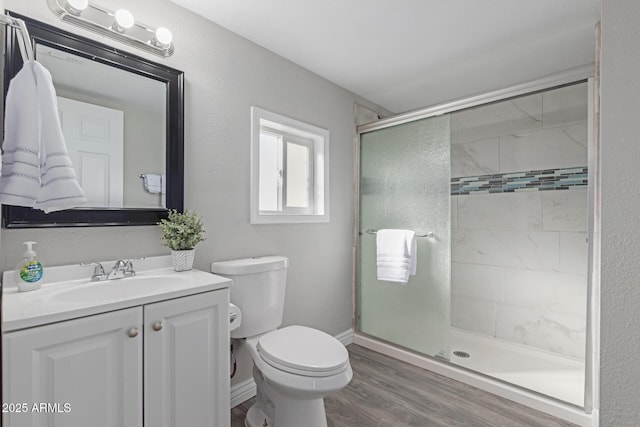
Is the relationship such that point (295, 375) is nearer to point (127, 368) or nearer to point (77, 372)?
point (127, 368)

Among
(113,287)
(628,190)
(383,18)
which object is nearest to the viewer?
(628,190)

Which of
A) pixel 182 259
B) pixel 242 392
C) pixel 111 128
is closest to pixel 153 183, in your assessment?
pixel 111 128

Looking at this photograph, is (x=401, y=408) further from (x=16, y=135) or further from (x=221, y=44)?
(x=221, y=44)

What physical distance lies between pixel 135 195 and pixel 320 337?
1.14 metres

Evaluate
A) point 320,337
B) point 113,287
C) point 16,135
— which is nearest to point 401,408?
point 320,337

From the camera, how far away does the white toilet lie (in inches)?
52.7

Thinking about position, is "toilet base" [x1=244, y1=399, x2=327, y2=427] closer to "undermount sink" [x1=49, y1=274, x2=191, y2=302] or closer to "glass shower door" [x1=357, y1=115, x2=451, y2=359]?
"undermount sink" [x1=49, y1=274, x2=191, y2=302]

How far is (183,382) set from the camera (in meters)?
1.22

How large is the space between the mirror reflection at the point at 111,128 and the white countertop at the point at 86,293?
1.00 feet

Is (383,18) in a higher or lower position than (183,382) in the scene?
higher

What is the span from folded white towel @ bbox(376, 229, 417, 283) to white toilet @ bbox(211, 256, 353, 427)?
3.03ft

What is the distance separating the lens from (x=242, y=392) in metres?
1.88

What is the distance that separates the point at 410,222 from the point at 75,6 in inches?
87.1

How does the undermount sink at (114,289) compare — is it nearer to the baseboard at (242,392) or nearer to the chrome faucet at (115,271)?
the chrome faucet at (115,271)
